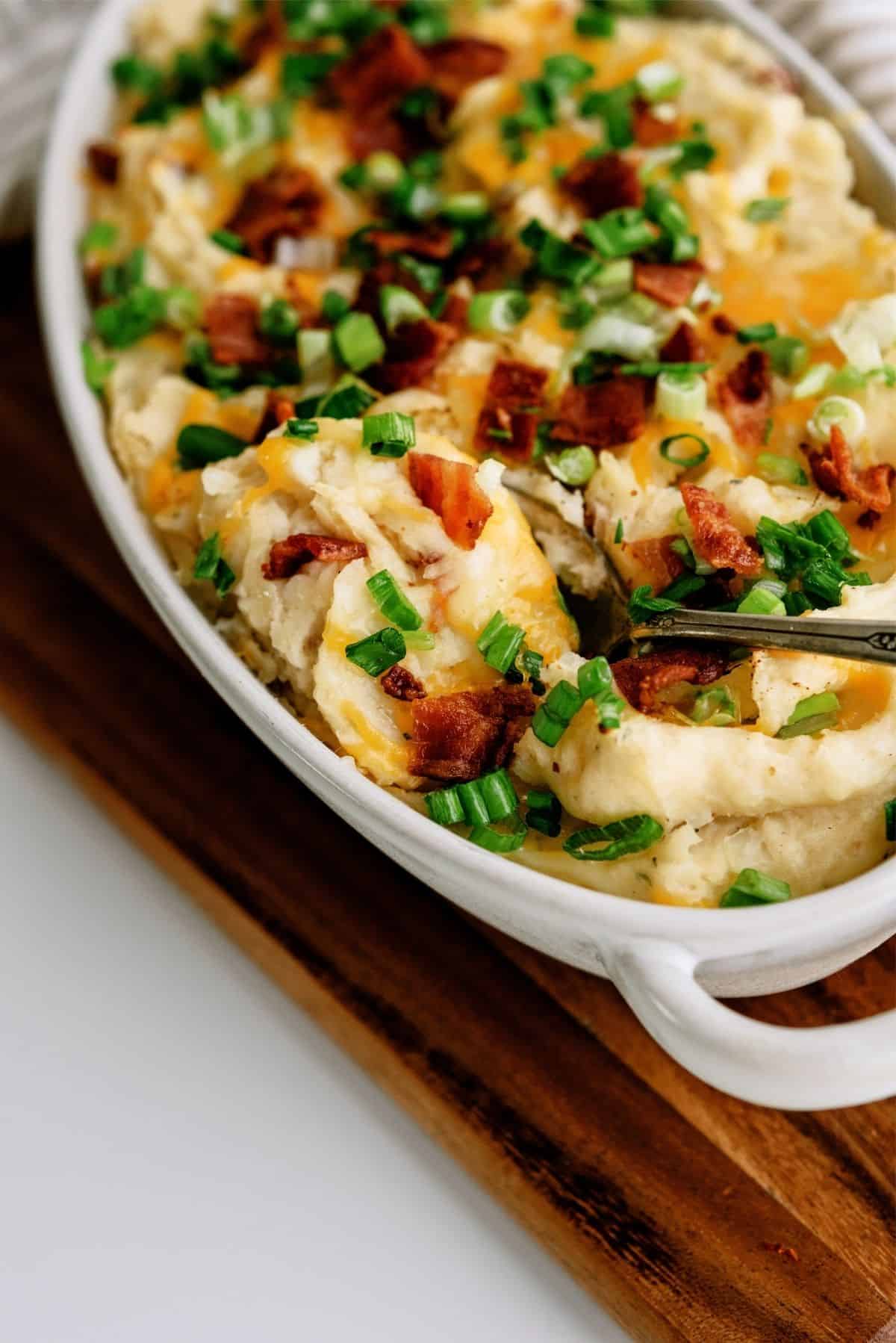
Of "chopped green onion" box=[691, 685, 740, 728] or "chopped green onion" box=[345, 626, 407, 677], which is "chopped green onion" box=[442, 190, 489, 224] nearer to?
"chopped green onion" box=[345, 626, 407, 677]

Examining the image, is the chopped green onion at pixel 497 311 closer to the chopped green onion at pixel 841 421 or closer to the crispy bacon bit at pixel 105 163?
the chopped green onion at pixel 841 421

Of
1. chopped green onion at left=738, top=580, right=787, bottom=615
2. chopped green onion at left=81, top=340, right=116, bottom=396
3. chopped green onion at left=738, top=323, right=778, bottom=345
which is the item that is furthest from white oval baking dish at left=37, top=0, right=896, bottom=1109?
chopped green onion at left=738, top=323, right=778, bottom=345

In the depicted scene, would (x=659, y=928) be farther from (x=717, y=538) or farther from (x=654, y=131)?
(x=654, y=131)

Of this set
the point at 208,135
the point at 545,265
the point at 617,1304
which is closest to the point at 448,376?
the point at 545,265

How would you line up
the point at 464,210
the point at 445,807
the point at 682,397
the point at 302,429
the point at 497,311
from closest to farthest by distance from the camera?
the point at 445,807
the point at 302,429
the point at 682,397
the point at 497,311
the point at 464,210

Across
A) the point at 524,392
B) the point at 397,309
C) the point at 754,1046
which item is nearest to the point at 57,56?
the point at 397,309

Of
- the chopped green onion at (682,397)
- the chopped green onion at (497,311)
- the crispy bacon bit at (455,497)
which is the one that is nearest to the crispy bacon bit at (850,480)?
the chopped green onion at (682,397)
